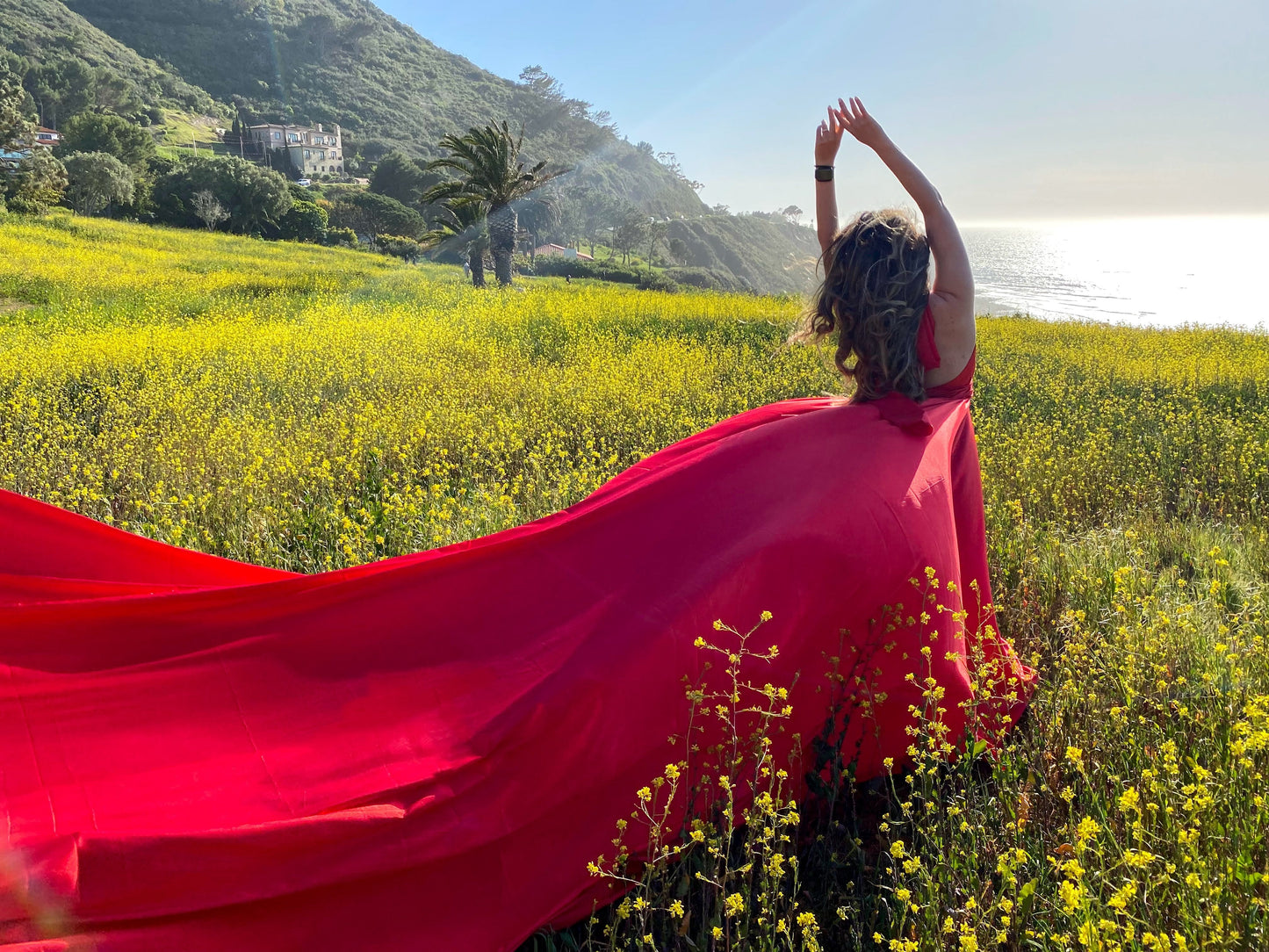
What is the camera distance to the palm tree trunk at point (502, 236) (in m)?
23.1

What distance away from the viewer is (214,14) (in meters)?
167

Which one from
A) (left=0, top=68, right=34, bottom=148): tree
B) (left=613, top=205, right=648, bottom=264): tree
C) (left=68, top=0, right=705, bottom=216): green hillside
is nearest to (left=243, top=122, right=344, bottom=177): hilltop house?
(left=68, top=0, right=705, bottom=216): green hillside

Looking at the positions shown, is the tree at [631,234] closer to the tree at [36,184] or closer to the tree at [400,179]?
the tree at [400,179]

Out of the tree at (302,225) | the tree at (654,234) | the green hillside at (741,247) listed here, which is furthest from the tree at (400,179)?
the green hillside at (741,247)

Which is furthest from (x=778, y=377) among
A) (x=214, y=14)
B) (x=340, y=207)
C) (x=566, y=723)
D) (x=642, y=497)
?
(x=214, y=14)

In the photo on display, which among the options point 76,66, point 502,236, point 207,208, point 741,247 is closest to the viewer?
point 502,236

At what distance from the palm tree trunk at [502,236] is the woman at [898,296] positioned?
2137 cm

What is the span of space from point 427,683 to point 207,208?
172 feet

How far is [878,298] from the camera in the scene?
2.39 metres

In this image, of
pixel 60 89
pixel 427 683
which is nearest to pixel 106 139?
pixel 60 89

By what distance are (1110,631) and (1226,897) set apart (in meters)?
1.59

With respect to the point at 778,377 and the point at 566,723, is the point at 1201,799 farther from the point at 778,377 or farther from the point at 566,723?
the point at 778,377

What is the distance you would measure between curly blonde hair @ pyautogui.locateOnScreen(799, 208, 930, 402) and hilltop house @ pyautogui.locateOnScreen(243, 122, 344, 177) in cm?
11937

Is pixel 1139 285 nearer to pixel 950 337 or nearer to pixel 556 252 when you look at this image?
pixel 556 252
